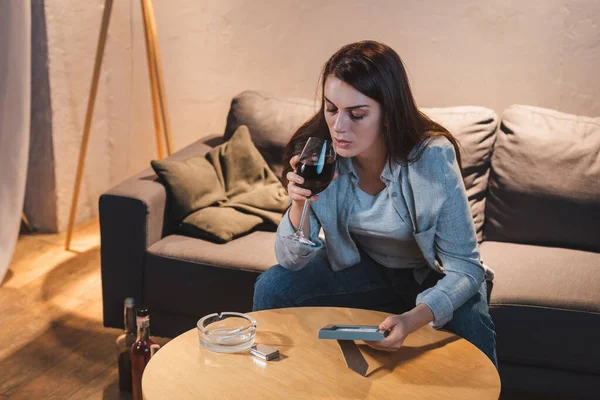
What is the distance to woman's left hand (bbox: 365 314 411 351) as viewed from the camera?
1.54 metres

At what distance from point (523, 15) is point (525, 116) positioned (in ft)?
1.62

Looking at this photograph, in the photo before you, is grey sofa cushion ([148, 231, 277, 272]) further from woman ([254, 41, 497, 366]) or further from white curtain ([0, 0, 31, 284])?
white curtain ([0, 0, 31, 284])

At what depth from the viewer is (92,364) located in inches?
97.3

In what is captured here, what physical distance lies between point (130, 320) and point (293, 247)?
60cm

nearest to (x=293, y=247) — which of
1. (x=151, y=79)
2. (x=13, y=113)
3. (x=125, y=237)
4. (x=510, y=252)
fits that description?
(x=125, y=237)

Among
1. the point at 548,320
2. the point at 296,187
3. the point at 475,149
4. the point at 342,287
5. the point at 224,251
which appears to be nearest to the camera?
the point at 296,187

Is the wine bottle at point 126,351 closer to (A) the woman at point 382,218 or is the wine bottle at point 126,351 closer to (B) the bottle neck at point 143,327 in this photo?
(B) the bottle neck at point 143,327

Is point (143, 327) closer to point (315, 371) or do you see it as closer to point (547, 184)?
point (315, 371)

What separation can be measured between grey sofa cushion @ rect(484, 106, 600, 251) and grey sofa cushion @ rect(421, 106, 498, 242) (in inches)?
1.2

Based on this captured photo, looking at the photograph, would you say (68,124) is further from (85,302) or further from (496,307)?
(496,307)

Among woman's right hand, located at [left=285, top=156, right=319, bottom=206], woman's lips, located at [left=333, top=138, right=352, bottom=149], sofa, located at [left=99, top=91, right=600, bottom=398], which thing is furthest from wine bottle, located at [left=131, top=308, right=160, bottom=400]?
woman's lips, located at [left=333, top=138, right=352, bottom=149]

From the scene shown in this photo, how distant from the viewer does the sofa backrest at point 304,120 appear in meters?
2.68

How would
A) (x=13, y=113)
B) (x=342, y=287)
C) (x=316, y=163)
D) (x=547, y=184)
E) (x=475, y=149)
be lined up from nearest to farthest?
1. (x=316, y=163)
2. (x=342, y=287)
3. (x=547, y=184)
4. (x=475, y=149)
5. (x=13, y=113)

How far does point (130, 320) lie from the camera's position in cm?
217
